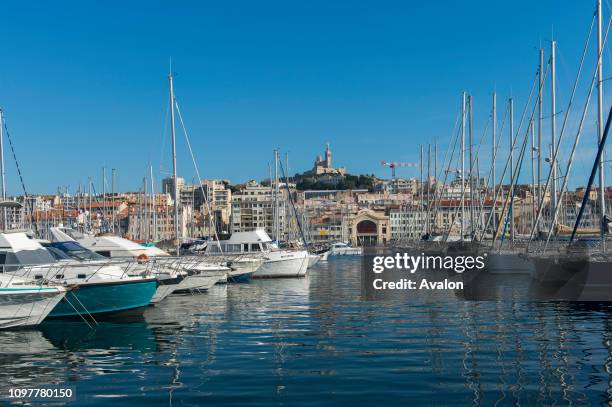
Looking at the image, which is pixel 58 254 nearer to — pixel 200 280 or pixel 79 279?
pixel 79 279

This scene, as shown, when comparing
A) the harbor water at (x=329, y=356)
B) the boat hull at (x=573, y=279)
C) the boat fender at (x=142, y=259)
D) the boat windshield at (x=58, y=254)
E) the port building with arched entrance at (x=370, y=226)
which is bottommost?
the harbor water at (x=329, y=356)

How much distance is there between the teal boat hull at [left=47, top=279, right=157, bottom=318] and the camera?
796 inches

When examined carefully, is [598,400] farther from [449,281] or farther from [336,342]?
[449,281]

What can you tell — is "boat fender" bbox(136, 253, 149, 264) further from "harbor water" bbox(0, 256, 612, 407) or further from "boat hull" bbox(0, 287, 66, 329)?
"boat hull" bbox(0, 287, 66, 329)

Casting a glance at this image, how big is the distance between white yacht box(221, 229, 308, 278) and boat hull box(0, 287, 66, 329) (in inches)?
884

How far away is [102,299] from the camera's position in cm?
2058

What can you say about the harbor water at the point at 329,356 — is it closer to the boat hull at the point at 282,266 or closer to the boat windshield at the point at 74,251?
the boat windshield at the point at 74,251

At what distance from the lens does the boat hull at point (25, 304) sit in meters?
17.7

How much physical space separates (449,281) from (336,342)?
18841 mm

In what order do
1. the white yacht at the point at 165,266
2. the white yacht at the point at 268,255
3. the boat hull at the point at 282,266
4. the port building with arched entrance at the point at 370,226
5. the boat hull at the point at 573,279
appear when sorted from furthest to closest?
the port building with arched entrance at the point at 370,226 < the white yacht at the point at 268,255 < the boat hull at the point at 282,266 < the white yacht at the point at 165,266 < the boat hull at the point at 573,279

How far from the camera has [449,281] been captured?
34.1m

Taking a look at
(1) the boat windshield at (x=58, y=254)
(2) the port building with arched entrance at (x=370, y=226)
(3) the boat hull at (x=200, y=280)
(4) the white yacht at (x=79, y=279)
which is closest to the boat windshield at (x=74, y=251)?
(1) the boat windshield at (x=58, y=254)

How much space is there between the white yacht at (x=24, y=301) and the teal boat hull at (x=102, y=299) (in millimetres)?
1290

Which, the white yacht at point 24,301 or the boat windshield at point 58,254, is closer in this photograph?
the white yacht at point 24,301
